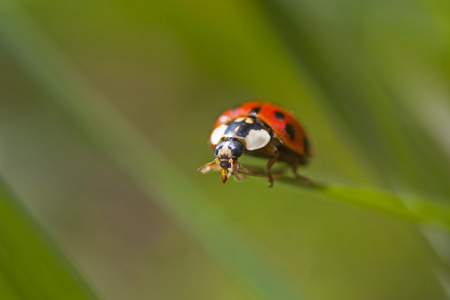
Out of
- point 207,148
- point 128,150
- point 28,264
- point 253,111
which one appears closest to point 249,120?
point 253,111

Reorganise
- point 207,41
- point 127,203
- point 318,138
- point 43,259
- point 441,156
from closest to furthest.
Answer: point 43,259 → point 441,156 → point 207,41 → point 318,138 → point 127,203

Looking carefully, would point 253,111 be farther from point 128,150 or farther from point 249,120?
point 128,150

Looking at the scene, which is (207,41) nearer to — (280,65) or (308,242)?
(280,65)

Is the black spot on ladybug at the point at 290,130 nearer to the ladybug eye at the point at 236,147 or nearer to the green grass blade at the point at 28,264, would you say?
the ladybug eye at the point at 236,147

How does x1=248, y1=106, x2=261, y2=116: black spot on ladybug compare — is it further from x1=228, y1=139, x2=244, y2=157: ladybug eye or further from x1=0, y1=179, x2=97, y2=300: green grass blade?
x1=0, y1=179, x2=97, y2=300: green grass blade

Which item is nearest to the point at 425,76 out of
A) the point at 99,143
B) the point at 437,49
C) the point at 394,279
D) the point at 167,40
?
the point at 437,49

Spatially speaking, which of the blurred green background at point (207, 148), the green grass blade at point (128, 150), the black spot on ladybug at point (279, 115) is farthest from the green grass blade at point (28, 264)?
the black spot on ladybug at point (279, 115)
